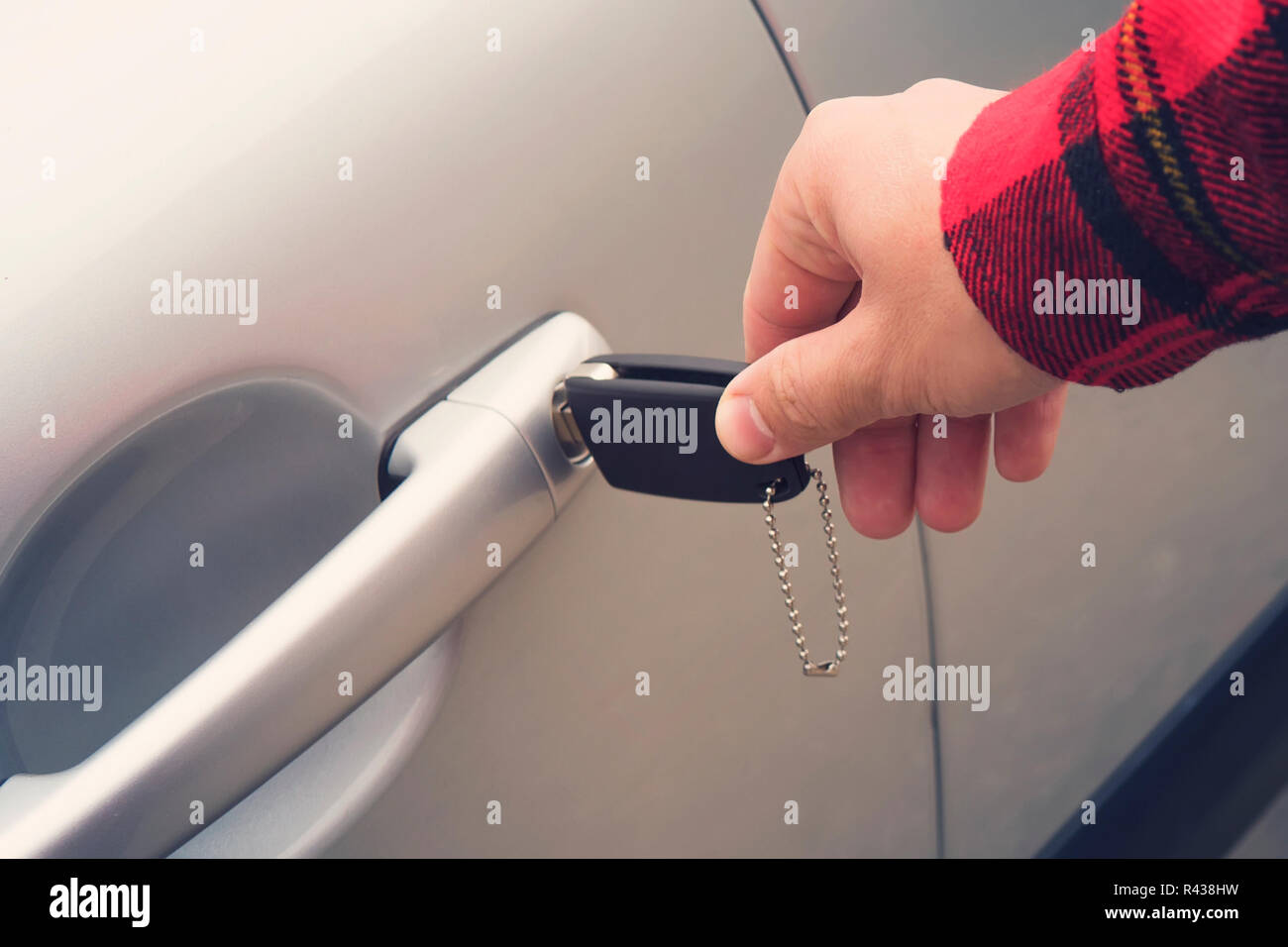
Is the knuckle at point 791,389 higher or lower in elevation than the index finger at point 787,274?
lower

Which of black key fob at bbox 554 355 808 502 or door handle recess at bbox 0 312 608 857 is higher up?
black key fob at bbox 554 355 808 502

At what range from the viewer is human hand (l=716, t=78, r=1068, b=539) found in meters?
0.71

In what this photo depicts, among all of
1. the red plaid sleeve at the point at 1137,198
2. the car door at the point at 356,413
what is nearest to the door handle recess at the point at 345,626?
the car door at the point at 356,413

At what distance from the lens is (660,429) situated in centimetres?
75

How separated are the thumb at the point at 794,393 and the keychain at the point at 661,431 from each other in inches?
0.6

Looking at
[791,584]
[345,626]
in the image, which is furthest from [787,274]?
[345,626]

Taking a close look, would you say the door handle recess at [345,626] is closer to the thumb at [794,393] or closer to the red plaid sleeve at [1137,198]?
the thumb at [794,393]

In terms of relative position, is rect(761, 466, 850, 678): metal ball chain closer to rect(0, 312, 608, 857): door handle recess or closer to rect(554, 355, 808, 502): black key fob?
rect(554, 355, 808, 502): black key fob

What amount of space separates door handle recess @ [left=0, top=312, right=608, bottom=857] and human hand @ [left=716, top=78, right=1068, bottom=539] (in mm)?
145

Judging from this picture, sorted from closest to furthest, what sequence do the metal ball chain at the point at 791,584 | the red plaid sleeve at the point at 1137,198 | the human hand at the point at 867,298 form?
the red plaid sleeve at the point at 1137,198, the human hand at the point at 867,298, the metal ball chain at the point at 791,584

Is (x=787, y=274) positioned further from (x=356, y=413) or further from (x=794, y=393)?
(x=356, y=413)

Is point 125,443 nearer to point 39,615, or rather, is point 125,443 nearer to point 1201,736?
point 39,615

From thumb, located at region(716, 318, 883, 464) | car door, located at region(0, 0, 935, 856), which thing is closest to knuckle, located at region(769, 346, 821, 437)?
thumb, located at region(716, 318, 883, 464)

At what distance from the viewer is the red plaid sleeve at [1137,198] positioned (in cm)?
55
